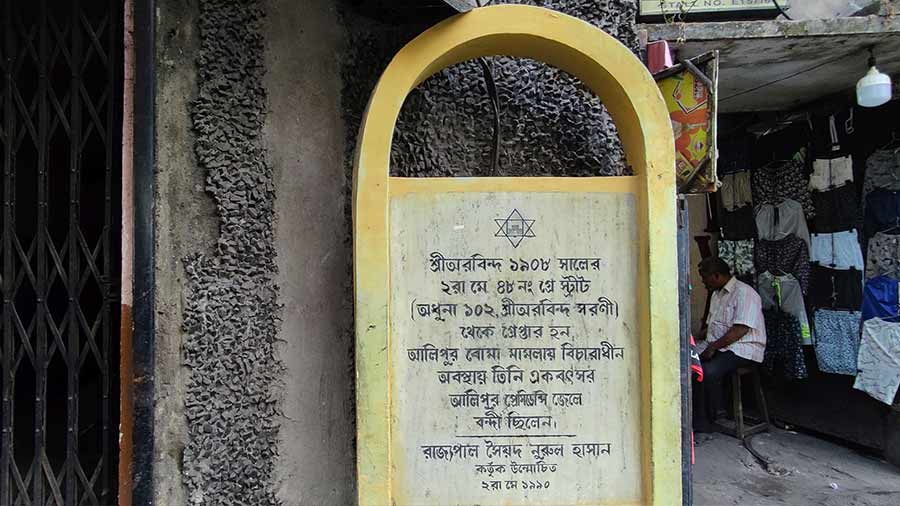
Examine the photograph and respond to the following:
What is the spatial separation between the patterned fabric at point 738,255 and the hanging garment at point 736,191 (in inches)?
15.5

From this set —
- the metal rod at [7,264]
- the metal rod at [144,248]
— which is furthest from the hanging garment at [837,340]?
the metal rod at [7,264]

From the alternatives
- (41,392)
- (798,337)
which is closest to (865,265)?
(798,337)

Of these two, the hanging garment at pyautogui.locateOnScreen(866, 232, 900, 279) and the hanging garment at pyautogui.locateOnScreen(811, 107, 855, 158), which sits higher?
the hanging garment at pyautogui.locateOnScreen(811, 107, 855, 158)

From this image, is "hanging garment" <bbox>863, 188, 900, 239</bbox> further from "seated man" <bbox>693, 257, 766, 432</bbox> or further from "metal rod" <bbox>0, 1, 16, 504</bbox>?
"metal rod" <bbox>0, 1, 16, 504</bbox>

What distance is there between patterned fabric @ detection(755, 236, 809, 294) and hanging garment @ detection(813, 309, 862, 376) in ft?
1.14

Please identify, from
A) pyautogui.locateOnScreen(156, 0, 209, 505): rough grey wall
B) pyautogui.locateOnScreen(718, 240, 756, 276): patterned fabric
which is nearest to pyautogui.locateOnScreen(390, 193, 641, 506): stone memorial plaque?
pyautogui.locateOnScreen(156, 0, 209, 505): rough grey wall

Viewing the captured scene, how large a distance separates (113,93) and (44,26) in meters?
0.41

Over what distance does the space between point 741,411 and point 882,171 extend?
2370mm

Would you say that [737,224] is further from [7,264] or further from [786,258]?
[7,264]

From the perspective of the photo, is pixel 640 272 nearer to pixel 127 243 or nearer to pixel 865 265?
pixel 127 243

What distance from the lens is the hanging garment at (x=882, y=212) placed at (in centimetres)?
462

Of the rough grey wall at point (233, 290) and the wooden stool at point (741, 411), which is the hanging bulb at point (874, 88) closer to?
the wooden stool at point (741, 411)

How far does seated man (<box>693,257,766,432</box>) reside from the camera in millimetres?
4992

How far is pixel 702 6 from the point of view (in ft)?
13.5
